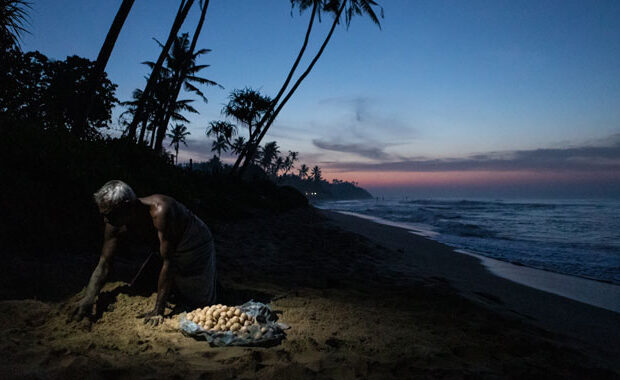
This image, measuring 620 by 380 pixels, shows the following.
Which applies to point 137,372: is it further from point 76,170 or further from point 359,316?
point 76,170

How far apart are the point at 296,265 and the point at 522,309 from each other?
148 inches

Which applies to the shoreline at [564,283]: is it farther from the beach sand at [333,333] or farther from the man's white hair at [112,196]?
the man's white hair at [112,196]

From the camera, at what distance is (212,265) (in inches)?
130

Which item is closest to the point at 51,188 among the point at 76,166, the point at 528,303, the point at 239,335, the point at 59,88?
A: the point at 76,166

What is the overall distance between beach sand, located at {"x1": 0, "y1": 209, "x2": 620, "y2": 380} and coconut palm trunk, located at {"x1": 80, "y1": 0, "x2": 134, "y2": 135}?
6300 millimetres

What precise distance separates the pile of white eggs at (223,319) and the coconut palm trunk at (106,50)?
8.64m

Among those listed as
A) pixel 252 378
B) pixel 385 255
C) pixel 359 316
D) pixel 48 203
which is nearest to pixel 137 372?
pixel 252 378

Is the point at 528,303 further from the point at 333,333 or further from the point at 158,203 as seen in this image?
the point at 158,203

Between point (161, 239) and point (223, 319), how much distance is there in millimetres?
924

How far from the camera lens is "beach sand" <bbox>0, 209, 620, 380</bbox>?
7.23 ft

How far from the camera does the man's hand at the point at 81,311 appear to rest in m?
2.75

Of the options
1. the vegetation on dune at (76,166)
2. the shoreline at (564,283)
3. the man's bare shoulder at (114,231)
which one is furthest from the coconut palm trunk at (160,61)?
the shoreline at (564,283)

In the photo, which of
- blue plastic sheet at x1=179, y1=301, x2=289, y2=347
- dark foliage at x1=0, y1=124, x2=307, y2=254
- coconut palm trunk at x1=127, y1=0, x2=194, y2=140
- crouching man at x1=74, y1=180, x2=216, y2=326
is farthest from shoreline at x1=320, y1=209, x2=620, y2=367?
coconut palm trunk at x1=127, y1=0, x2=194, y2=140

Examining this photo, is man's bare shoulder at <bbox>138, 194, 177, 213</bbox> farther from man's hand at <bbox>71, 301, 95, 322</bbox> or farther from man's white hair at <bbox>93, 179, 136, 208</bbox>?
man's hand at <bbox>71, 301, 95, 322</bbox>
